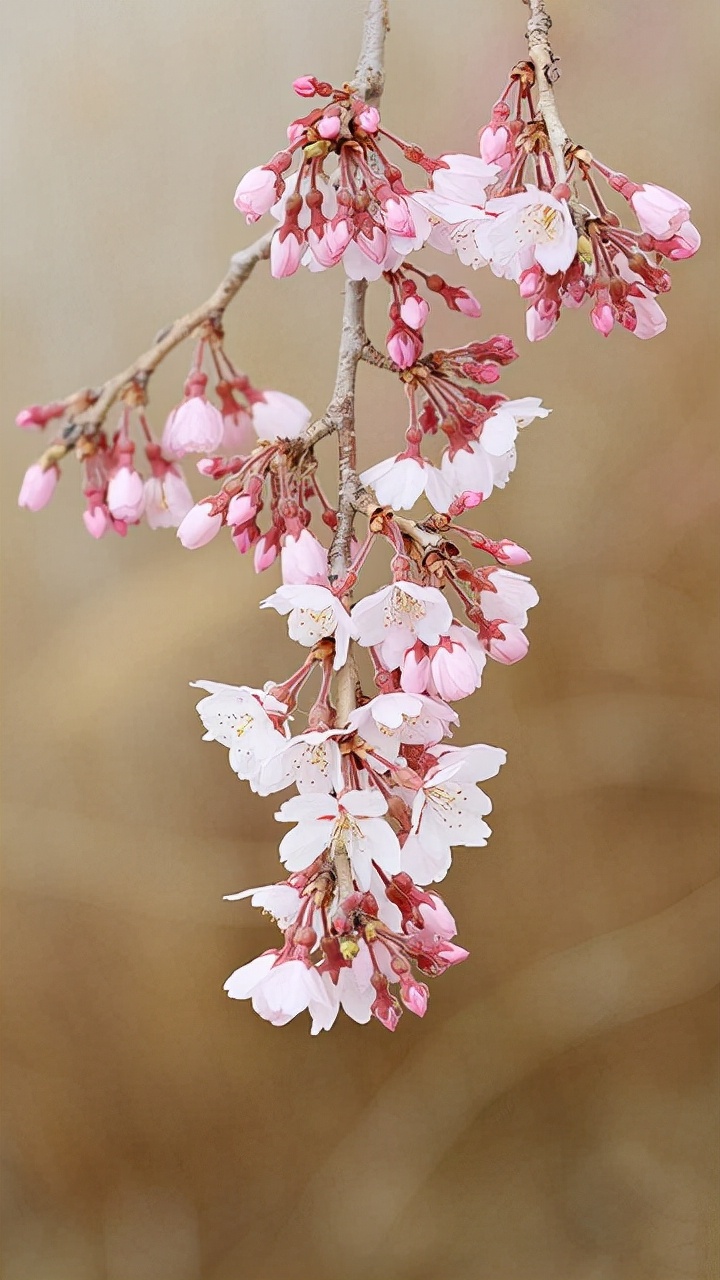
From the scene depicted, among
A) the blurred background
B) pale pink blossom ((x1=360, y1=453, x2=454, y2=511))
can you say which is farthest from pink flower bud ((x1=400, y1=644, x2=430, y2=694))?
→ the blurred background

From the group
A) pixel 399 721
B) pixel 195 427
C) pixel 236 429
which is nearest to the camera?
pixel 399 721

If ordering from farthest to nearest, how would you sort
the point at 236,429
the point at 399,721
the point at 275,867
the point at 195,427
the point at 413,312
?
the point at 275,867 → the point at 236,429 → the point at 195,427 → the point at 413,312 → the point at 399,721

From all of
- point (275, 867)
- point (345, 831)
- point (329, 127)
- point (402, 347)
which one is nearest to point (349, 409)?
point (402, 347)

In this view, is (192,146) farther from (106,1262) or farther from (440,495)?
(106,1262)

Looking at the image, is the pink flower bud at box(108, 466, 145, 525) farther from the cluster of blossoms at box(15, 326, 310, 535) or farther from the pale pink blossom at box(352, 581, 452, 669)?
the pale pink blossom at box(352, 581, 452, 669)

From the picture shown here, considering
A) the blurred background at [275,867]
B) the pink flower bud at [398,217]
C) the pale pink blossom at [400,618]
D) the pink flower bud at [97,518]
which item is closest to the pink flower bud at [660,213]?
the pink flower bud at [398,217]

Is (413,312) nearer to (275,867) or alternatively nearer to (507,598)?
(507,598)

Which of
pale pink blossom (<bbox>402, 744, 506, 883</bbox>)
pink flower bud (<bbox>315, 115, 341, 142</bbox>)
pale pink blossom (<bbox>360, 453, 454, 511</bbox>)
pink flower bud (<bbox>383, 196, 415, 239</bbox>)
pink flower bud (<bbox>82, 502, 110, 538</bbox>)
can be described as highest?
pink flower bud (<bbox>315, 115, 341, 142</bbox>)
